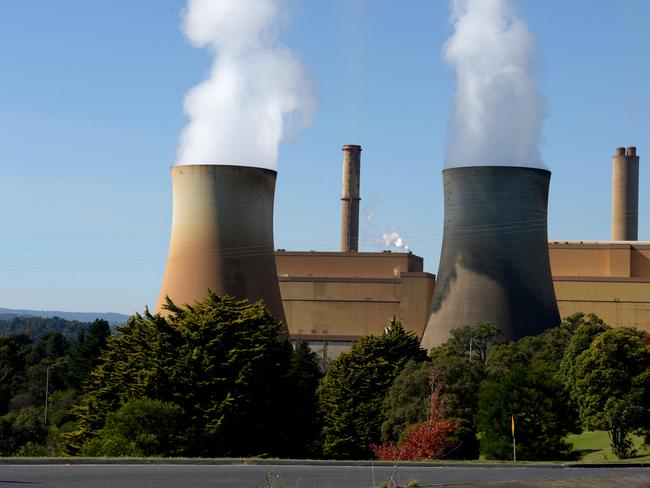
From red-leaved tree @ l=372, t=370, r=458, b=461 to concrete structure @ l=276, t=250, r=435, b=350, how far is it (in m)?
35.9

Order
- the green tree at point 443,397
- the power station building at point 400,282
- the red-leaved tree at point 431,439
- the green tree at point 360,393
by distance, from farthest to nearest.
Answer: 1. the power station building at point 400,282
2. the green tree at point 360,393
3. the green tree at point 443,397
4. the red-leaved tree at point 431,439

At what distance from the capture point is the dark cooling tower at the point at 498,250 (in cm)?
4975

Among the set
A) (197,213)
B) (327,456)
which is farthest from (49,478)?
(197,213)

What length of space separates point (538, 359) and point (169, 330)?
60.2 ft

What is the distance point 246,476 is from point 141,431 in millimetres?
Result: 11578

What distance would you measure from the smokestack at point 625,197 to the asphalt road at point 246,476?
61.3 meters

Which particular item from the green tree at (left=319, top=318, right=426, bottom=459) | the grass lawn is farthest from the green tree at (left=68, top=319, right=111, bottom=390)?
the grass lawn

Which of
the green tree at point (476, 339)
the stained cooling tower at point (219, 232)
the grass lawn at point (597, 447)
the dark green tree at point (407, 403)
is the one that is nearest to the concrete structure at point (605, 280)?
the green tree at point (476, 339)

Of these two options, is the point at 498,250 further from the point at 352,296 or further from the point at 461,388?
the point at 352,296

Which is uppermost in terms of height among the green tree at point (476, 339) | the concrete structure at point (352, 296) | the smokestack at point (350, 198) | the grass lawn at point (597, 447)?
the smokestack at point (350, 198)

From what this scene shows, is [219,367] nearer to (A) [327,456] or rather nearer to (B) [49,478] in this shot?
(A) [327,456]

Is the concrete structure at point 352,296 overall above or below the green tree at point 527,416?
above

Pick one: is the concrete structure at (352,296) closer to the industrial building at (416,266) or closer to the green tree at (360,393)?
the industrial building at (416,266)

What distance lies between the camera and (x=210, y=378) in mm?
28328
